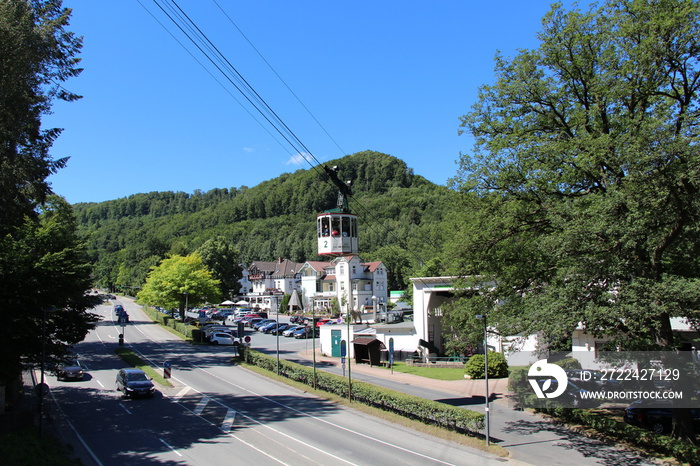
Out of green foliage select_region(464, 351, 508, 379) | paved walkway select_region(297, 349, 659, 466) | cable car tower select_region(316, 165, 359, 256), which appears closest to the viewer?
paved walkway select_region(297, 349, 659, 466)

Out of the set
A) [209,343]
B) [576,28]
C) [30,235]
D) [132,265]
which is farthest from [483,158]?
[132,265]

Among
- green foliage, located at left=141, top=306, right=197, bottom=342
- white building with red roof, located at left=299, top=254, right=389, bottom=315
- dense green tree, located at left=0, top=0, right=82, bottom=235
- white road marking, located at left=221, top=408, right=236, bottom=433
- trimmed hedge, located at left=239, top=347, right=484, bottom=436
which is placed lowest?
white road marking, located at left=221, top=408, right=236, bottom=433

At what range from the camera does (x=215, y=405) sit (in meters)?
23.0

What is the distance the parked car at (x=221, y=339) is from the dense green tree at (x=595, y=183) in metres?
31.0

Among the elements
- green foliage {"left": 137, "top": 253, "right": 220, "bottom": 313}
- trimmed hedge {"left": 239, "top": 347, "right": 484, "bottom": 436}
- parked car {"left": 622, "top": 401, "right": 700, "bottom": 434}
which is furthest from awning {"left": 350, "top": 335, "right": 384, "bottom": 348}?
green foliage {"left": 137, "top": 253, "right": 220, "bottom": 313}

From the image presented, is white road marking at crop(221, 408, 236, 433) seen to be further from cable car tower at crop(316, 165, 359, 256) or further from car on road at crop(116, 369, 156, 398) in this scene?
cable car tower at crop(316, 165, 359, 256)

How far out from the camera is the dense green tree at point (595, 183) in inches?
553

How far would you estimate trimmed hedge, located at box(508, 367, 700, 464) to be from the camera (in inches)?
586

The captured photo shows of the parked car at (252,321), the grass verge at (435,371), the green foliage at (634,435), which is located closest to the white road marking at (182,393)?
the grass verge at (435,371)

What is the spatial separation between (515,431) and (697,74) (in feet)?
47.4

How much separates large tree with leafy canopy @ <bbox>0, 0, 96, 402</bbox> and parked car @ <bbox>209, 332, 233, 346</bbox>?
20.8 metres

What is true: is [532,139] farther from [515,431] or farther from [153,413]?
[153,413]

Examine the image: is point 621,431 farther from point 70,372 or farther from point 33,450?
point 70,372

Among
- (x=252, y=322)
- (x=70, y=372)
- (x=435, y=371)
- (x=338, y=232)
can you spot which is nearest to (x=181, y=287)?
(x=252, y=322)
